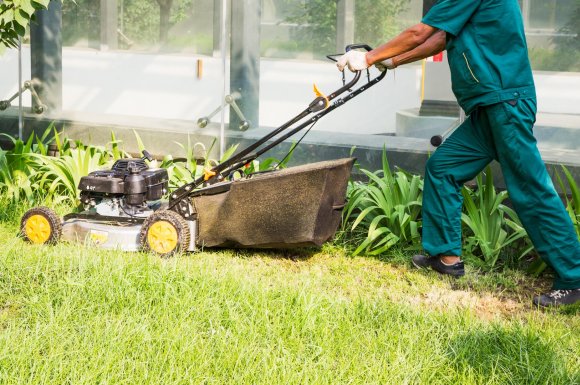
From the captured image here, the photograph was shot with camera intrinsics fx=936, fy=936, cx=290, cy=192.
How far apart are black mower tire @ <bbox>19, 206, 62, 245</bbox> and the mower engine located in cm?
23

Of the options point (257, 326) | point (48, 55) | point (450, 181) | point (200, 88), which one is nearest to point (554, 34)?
point (450, 181)

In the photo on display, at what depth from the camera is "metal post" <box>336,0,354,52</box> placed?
20.4 feet

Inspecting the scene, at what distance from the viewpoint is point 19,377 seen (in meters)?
3.29

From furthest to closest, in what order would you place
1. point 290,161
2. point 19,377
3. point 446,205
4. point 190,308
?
point 290,161 → point 446,205 → point 190,308 → point 19,377

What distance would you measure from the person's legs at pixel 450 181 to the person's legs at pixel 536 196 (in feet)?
0.95

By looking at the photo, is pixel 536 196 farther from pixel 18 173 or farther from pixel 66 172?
pixel 18 173

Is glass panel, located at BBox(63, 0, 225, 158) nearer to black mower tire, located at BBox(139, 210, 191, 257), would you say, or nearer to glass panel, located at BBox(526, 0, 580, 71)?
black mower tire, located at BBox(139, 210, 191, 257)

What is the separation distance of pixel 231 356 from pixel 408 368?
0.66 metres

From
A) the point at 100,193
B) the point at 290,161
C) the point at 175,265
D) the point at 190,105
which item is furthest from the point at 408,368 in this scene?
the point at 190,105

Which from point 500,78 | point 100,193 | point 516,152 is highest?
point 500,78

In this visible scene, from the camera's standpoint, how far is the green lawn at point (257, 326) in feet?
11.1

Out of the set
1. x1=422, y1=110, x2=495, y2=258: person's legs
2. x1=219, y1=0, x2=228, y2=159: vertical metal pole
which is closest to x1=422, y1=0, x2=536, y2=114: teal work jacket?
x1=422, y1=110, x2=495, y2=258: person's legs

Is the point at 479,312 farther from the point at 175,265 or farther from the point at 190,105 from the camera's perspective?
the point at 190,105

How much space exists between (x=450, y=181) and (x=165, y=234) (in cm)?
154
